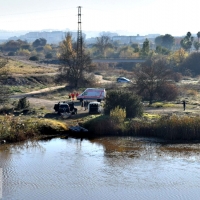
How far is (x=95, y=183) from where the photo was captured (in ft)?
58.7

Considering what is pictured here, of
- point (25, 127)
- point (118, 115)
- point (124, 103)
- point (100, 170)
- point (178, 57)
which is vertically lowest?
point (100, 170)

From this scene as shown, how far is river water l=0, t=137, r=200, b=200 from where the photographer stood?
17.1 meters

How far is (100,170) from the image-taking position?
19.4 metres

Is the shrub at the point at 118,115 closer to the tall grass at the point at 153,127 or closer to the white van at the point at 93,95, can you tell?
the tall grass at the point at 153,127

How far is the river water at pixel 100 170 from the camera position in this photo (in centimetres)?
1706

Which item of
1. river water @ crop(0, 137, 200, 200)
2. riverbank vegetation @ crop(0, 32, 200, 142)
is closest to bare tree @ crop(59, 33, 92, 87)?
riverbank vegetation @ crop(0, 32, 200, 142)

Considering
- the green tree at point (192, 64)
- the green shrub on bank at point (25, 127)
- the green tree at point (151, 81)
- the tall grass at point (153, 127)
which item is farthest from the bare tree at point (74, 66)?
the green tree at point (192, 64)

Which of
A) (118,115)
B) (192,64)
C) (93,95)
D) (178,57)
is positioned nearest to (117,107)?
(118,115)

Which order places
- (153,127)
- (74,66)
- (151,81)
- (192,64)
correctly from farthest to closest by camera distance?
(192,64), (74,66), (151,81), (153,127)

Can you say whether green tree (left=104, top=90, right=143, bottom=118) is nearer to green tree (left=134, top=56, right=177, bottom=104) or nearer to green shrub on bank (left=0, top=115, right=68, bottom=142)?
green shrub on bank (left=0, top=115, right=68, bottom=142)

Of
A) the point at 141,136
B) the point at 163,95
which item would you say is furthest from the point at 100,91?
the point at 141,136

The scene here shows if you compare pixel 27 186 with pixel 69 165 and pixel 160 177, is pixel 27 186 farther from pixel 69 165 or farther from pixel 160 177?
pixel 160 177

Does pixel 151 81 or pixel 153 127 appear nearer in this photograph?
pixel 153 127

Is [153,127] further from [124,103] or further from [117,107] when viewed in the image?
[124,103]
